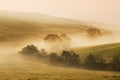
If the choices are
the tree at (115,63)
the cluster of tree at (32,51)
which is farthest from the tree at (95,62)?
the cluster of tree at (32,51)

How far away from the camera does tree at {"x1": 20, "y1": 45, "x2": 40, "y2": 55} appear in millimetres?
10617

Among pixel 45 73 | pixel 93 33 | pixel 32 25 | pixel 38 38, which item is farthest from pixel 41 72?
pixel 93 33

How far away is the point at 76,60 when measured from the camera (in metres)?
10.9

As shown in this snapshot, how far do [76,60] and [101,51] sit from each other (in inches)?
42.1

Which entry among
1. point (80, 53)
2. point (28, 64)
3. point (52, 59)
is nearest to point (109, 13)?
point (80, 53)

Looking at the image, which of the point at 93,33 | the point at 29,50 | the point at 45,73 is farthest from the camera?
the point at 93,33

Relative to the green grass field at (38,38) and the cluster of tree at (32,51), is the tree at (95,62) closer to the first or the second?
the green grass field at (38,38)

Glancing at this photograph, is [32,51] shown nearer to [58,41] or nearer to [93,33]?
[58,41]

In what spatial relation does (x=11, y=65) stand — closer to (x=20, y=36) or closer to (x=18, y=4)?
(x=20, y=36)

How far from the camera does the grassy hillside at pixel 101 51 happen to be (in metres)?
11.0

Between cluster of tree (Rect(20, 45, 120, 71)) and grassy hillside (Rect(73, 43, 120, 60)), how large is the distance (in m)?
0.16

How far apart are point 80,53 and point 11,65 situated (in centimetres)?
268

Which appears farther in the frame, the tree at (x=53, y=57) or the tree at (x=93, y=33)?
the tree at (x=93, y=33)

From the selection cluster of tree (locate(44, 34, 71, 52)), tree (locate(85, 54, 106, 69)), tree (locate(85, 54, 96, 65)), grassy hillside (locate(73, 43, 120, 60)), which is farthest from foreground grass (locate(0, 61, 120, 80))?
cluster of tree (locate(44, 34, 71, 52))
